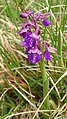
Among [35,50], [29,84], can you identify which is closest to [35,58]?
[35,50]

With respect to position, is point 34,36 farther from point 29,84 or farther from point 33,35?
point 29,84

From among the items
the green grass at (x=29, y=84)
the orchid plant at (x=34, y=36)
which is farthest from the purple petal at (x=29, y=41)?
the green grass at (x=29, y=84)

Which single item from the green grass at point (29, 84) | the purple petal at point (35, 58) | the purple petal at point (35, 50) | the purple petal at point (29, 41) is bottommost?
the green grass at point (29, 84)

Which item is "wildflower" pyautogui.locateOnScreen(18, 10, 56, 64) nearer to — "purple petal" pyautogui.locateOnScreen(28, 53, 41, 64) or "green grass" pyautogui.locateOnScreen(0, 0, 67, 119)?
"purple petal" pyautogui.locateOnScreen(28, 53, 41, 64)

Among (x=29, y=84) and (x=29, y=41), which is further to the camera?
(x=29, y=84)

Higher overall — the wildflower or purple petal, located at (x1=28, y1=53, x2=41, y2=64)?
the wildflower

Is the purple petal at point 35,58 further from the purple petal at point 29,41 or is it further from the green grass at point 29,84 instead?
the green grass at point 29,84

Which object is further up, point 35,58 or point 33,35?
point 33,35

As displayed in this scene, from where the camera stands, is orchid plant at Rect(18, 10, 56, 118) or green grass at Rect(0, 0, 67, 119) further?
green grass at Rect(0, 0, 67, 119)

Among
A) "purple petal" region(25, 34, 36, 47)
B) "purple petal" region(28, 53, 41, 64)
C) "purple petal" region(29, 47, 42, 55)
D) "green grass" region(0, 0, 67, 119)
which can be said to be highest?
"purple petal" region(25, 34, 36, 47)

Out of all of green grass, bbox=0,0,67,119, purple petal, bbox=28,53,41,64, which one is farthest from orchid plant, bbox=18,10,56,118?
green grass, bbox=0,0,67,119

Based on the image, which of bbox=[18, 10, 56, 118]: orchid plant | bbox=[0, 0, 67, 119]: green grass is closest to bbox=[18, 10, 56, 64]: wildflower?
bbox=[18, 10, 56, 118]: orchid plant
